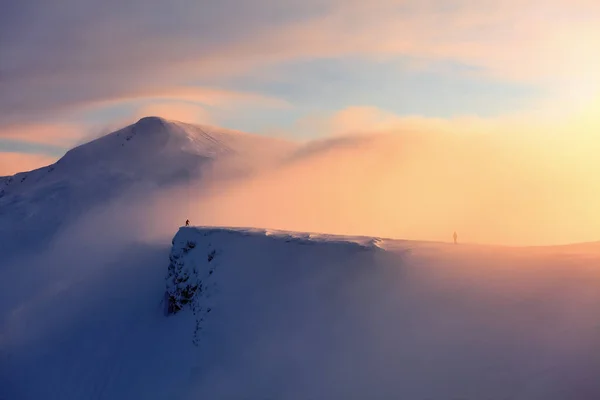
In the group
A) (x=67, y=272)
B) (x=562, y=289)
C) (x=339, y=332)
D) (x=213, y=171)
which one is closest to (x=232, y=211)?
(x=213, y=171)

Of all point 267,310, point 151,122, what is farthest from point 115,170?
point 267,310

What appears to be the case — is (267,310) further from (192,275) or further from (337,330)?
(192,275)

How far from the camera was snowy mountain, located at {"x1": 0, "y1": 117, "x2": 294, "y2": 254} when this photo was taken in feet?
180

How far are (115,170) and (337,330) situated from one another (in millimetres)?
48271

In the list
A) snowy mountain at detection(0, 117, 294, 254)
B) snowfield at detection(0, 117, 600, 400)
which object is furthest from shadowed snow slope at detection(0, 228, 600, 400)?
snowy mountain at detection(0, 117, 294, 254)

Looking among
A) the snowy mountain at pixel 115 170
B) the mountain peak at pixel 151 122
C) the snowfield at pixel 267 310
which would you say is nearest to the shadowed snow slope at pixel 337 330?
the snowfield at pixel 267 310

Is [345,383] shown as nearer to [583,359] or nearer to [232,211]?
[583,359]

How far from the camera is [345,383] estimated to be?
16953mm

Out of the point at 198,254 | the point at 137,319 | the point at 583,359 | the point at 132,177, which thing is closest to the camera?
the point at 583,359

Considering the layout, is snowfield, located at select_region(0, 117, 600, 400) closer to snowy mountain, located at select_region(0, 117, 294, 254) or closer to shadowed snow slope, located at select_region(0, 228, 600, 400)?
shadowed snow slope, located at select_region(0, 228, 600, 400)

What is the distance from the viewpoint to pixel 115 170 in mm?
61031

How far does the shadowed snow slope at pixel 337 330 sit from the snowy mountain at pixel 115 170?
2346cm

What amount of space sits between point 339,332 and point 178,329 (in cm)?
1095

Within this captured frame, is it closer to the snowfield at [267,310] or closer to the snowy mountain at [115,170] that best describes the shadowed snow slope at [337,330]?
the snowfield at [267,310]
